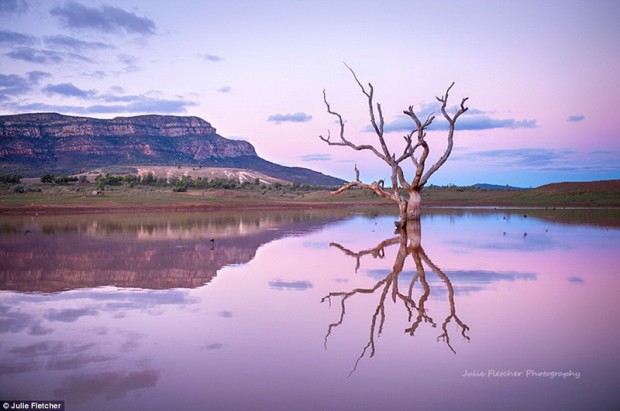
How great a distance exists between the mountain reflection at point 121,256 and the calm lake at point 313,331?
4.4 inches

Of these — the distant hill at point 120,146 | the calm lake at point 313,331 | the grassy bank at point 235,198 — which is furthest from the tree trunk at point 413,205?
the distant hill at point 120,146

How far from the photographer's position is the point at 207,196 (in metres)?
55.7

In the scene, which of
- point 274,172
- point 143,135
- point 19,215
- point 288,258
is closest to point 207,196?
point 19,215

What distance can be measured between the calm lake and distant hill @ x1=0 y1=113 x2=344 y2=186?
326 feet

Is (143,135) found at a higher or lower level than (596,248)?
higher

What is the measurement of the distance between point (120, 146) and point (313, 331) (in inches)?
5937

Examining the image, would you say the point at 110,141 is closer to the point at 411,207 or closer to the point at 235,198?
the point at 235,198

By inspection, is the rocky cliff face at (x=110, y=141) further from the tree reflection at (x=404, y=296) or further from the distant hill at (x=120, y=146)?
the tree reflection at (x=404, y=296)

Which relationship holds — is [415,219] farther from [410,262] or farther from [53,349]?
[53,349]

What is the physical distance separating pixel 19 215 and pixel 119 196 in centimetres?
1160

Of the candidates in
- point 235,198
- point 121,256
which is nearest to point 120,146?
point 235,198

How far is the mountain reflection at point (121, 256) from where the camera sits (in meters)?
11.6

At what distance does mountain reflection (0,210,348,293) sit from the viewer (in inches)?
455

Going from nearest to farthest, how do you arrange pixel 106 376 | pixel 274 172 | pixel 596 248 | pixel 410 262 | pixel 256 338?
pixel 106 376
pixel 256 338
pixel 410 262
pixel 596 248
pixel 274 172
